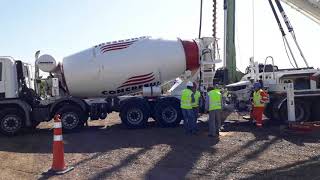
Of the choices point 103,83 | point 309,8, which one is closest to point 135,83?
point 103,83

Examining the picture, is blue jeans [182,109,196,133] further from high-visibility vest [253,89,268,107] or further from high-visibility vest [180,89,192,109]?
high-visibility vest [253,89,268,107]

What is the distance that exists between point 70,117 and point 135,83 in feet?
8.57

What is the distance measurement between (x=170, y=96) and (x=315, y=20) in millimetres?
6360

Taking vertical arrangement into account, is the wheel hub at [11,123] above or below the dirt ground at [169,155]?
above

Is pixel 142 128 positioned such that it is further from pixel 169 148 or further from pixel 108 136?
pixel 169 148

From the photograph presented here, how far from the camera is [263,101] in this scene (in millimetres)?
16094

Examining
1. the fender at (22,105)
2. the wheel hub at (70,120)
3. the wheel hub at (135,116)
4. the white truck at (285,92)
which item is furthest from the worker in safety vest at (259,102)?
the fender at (22,105)

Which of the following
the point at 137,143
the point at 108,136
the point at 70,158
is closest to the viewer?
the point at 70,158

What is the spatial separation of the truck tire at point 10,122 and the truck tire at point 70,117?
54.4 inches

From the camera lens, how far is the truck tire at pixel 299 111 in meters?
16.8

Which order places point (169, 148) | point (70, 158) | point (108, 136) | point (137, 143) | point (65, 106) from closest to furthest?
point (70, 158)
point (169, 148)
point (137, 143)
point (108, 136)
point (65, 106)

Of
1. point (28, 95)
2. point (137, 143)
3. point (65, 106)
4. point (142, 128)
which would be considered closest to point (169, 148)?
point (137, 143)

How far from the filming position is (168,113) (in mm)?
15945

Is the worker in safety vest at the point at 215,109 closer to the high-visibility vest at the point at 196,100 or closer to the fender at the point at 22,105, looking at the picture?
the high-visibility vest at the point at 196,100
